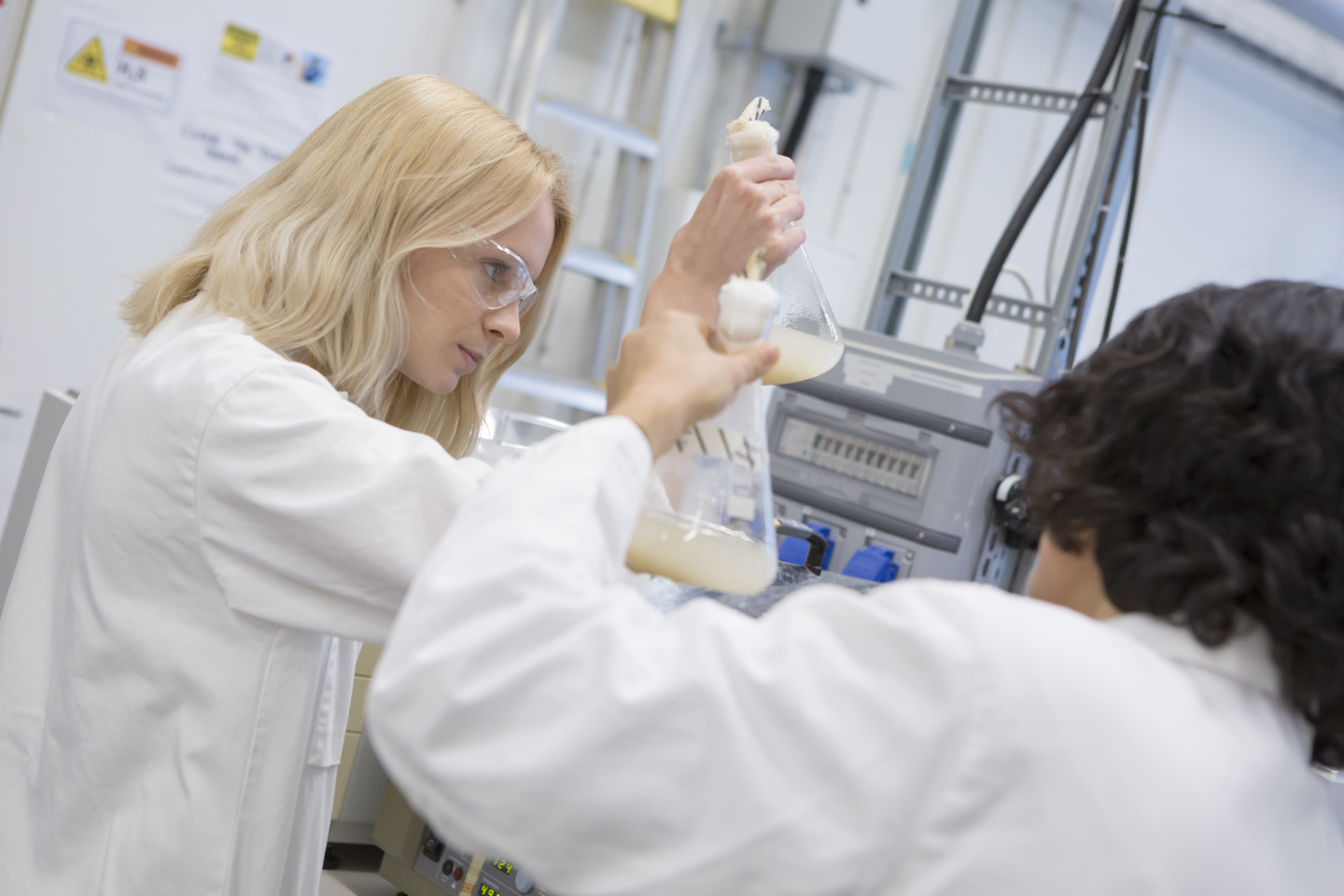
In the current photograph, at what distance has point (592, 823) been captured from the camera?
0.57 meters

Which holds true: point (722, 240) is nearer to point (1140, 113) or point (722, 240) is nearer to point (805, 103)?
point (1140, 113)

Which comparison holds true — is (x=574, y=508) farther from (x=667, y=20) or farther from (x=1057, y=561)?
(x=667, y=20)

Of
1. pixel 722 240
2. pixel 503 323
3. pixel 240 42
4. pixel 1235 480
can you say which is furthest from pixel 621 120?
pixel 1235 480

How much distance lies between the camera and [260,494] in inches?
31.8

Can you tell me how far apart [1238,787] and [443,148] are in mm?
816

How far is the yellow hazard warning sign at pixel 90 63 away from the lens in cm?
220

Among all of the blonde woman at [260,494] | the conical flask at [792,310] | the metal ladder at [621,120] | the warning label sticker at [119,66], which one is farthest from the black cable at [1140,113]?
the warning label sticker at [119,66]

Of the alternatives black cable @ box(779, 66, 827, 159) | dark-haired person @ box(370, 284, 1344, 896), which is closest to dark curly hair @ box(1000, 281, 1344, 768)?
dark-haired person @ box(370, 284, 1344, 896)

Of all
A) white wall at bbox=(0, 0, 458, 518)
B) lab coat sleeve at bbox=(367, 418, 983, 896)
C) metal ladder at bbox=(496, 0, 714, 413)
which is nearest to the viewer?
lab coat sleeve at bbox=(367, 418, 983, 896)

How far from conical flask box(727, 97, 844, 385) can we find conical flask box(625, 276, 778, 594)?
0.09 meters

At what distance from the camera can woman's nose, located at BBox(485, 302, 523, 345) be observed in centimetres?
109

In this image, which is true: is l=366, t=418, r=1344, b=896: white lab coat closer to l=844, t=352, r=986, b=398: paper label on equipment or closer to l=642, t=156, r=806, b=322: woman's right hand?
l=642, t=156, r=806, b=322: woman's right hand

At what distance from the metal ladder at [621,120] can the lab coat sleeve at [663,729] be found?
1.96 m

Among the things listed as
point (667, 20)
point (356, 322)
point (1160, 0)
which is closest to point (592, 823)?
point (356, 322)
